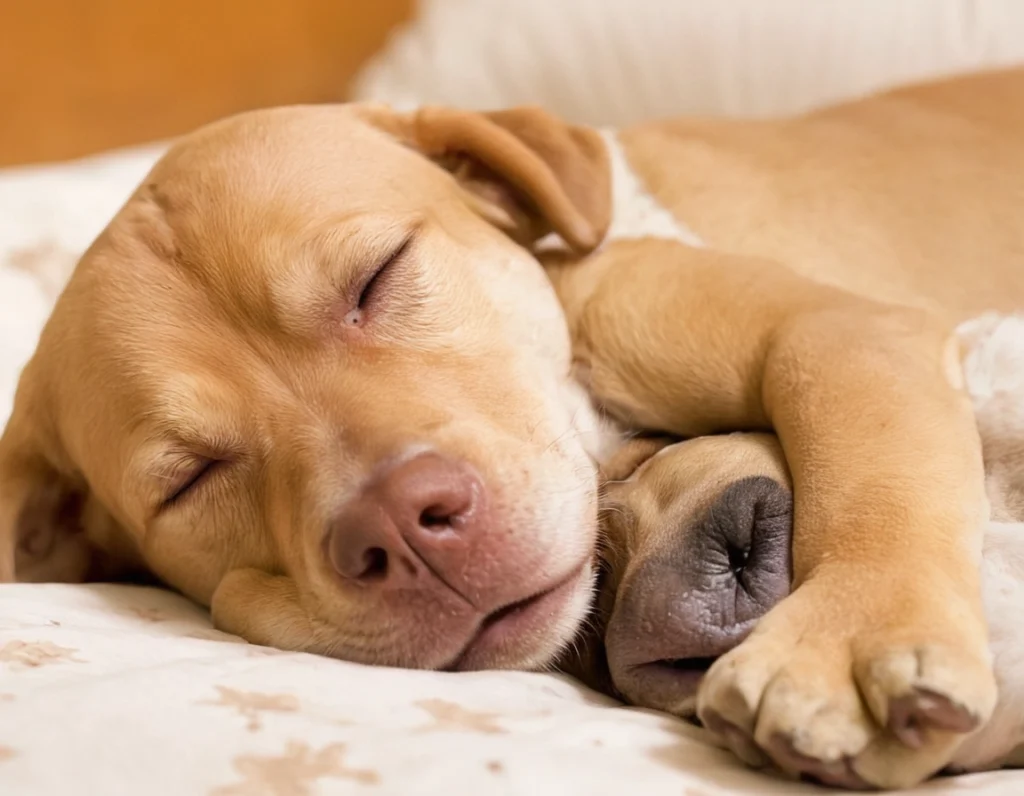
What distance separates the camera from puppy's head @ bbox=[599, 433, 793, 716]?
1320 millimetres

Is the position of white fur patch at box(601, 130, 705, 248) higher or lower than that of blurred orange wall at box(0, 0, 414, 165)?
lower

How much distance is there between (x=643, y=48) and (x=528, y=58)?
38 centimetres

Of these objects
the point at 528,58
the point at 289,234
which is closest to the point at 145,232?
the point at 289,234

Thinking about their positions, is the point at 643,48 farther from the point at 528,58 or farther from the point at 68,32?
the point at 68,32

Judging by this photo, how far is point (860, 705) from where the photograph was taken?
104 cm

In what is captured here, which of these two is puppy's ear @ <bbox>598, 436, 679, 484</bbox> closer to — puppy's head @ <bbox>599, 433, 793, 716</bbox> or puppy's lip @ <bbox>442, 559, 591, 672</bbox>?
puppy's head @ <bbox>599, 433, 793, 716</bbox>

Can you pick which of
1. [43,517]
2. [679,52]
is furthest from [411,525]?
[679,52]

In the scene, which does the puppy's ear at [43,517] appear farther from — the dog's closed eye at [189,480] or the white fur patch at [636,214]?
the white fur patch at [636,214]

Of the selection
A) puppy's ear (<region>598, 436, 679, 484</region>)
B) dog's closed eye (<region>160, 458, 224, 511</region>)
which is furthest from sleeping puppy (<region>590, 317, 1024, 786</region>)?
dog's closed eye (<region>160, 458, 224, 511</region>)

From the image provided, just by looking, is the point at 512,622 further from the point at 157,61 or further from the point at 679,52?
the point at 157,61

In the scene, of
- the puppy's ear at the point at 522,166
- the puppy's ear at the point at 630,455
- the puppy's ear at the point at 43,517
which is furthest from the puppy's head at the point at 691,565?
the puppy's ear at the point at 43,517

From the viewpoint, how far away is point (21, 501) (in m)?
A: 1.86

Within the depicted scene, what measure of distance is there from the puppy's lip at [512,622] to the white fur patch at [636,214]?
836 millimetres

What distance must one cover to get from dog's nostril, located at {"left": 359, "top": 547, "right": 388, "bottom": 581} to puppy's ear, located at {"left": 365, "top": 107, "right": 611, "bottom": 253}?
2.66 ft
